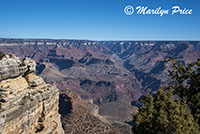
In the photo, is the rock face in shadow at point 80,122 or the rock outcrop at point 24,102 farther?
the rock face in shadow at point 80,122

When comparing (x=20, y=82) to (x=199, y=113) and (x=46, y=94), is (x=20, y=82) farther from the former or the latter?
(x=199, y=113)

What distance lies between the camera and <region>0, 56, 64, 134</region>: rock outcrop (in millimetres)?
17266

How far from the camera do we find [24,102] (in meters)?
19.0

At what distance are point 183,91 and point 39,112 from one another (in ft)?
53.2

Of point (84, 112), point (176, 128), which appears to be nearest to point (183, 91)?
point (176, 128)

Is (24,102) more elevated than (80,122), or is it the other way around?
(24,102)

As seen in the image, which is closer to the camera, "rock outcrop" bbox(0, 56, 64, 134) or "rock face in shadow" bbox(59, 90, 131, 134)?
"rock outcrop" bbox(0, 56, 64, 134)

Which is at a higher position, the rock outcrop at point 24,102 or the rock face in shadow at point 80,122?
the rock outcrop at point 24,102

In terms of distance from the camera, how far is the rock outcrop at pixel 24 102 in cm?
1727

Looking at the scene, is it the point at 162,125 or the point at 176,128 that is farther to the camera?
the point at 162,125

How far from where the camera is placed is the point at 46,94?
23.0 metres

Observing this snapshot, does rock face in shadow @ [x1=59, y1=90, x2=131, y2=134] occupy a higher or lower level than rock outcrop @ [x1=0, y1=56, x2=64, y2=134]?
lower

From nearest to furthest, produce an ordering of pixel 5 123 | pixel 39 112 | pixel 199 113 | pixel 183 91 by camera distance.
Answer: pixel 5 123, pixel 199 113, pixel 39 112, pixel 183 91

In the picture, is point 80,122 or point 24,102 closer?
point 24,102
